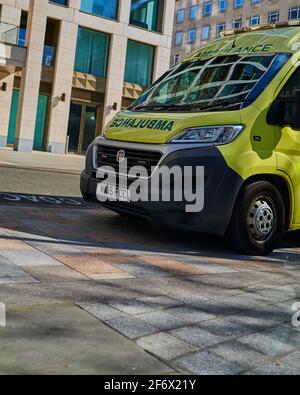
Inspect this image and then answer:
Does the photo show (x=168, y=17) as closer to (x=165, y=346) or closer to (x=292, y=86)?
(x=292, y=86)

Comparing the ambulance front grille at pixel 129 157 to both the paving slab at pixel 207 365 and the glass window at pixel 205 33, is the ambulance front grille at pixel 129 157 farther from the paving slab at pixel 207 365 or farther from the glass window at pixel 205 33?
the glass window at pixel 205 33

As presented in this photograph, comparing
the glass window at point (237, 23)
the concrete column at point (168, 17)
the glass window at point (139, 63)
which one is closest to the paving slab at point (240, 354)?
the glass window at point (139, 63)

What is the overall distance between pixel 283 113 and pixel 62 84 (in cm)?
2557

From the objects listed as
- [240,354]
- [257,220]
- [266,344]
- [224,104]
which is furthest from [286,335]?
[224,104]

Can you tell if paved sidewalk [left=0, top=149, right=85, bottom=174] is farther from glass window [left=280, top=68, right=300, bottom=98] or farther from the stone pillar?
the stone pillar

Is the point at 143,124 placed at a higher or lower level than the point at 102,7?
lower

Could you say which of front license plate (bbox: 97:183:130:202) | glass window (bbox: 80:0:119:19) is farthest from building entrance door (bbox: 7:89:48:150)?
front license plate (bbox: 97:183:130:202)

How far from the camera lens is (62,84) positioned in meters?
30.4

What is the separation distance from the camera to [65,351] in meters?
2.98

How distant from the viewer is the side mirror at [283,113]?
6.24 m
